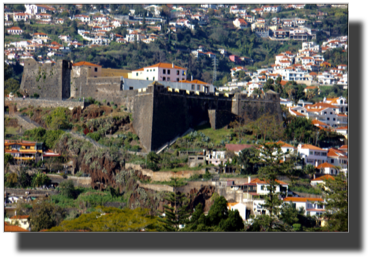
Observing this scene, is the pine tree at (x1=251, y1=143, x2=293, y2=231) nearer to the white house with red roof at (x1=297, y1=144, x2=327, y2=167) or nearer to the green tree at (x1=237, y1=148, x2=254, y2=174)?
the green tree at (x1=237, y1=148, x2=254, y2=174)

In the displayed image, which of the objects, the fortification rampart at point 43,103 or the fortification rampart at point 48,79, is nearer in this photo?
the fortification rampart at point 43,103

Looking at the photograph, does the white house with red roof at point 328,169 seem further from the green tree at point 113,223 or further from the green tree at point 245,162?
the green tree at point 113,223

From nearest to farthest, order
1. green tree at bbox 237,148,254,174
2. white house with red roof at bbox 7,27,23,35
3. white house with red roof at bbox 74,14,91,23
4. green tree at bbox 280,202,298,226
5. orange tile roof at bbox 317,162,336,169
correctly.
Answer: green tree at bbox 280,202,298,226, green tree at bbox 237,148,254,174, orange tile roof at bbox 317,162,336,169, white house with red roof at bbox 7,27,23,35, white house with red roof at bbox 74,14,91,23

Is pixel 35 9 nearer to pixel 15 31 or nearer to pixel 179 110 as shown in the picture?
pixel 15 31

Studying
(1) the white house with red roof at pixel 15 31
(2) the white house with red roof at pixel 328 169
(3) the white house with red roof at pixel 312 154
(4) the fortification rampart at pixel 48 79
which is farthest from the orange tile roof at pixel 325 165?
(1) the white house with red roof at pixel 15 31

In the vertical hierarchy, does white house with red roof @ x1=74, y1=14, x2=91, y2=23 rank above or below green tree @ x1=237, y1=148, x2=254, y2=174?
above

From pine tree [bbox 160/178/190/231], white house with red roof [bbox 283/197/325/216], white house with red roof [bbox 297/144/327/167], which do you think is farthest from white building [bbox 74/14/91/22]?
white house with red roof [bbox 283/197/325/216]
